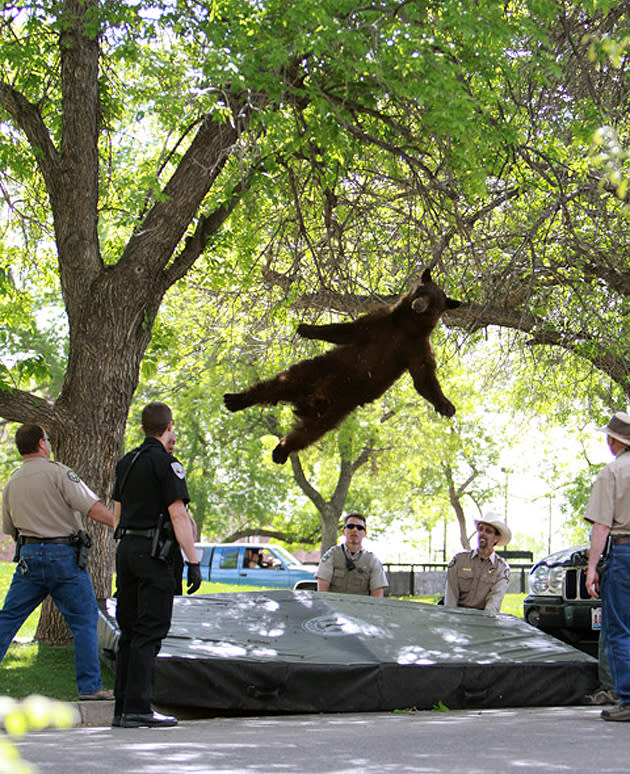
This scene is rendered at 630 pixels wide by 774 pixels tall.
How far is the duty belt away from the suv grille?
5.27 m

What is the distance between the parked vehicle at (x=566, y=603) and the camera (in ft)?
30.3

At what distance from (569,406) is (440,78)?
11253mm

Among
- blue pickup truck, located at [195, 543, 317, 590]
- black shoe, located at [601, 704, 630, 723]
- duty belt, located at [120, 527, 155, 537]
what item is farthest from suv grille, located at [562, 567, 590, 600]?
blue pickup truck, located at [195, 543, 317, 590]

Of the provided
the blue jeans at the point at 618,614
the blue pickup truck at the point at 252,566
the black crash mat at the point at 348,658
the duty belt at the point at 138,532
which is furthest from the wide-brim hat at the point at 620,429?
the blue pickup truck at the point at 252,566

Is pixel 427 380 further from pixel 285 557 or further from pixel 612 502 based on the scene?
pixel 285 557

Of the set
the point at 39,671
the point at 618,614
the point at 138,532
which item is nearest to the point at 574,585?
the point at 618,614

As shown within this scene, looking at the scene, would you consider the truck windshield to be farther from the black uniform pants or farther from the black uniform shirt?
the black uniform shirt

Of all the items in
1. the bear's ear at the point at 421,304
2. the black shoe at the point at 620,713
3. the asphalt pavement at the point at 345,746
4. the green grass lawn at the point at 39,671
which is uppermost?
the bear's ear at the point at 421,304

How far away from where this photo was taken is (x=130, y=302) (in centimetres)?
901

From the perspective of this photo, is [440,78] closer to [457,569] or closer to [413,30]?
[413,30]

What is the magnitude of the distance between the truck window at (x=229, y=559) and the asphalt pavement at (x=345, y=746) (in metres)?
20.9

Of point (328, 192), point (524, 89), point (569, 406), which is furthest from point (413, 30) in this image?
point (569, 406)

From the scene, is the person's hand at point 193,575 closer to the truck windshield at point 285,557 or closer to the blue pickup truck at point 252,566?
the blue pickup truck at point 252,566

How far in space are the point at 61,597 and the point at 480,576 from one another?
4125mm
